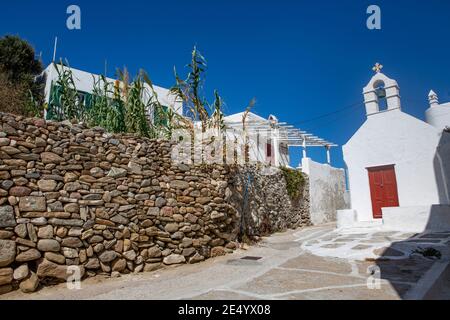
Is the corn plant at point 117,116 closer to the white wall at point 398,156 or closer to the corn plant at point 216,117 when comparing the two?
the corn plant at point 216,117

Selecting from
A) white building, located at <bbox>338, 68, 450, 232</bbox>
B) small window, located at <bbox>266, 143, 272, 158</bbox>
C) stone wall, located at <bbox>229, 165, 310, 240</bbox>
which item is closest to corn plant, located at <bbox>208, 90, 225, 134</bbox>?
stone wall, located at <bbox>229, 165, 310, 240</bbox>

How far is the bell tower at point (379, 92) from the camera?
982cm

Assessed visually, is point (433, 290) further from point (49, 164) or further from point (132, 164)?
point (49, 164)

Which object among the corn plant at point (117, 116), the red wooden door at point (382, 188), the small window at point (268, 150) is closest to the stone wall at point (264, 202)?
the corn plant at point (117, 116)

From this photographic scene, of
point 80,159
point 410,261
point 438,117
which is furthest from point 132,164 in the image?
point 438,117

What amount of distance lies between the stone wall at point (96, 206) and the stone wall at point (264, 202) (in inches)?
40.5

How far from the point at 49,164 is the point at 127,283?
7.83 ft

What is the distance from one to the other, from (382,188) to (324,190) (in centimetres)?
484

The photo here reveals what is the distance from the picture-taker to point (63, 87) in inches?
240

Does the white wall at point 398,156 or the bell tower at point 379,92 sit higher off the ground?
the bell tower at point 379,92

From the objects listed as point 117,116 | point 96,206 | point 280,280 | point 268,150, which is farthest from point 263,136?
point 280,280
